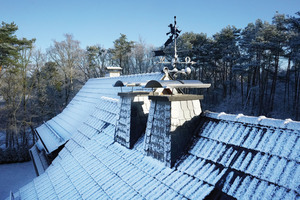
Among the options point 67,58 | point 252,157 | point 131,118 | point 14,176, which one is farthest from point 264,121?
point 67,58

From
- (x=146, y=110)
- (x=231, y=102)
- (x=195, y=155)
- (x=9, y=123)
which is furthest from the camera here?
(x=231, y=102)

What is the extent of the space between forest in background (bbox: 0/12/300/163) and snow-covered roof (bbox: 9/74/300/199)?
40.3 feet

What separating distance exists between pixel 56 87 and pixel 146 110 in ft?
73.5

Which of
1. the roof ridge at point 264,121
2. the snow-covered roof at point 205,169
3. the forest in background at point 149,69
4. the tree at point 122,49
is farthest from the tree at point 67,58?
the roof ridge at point 264,121

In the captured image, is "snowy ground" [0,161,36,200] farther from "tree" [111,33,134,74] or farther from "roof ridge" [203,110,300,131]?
"tree" [111,33,134,74]

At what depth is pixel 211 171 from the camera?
2.58 meters

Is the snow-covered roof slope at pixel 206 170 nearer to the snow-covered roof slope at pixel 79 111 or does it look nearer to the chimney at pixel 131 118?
the chimney at pixel 131 118

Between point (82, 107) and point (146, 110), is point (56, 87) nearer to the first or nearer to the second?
point (82, 107)

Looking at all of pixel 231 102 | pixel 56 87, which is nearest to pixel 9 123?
pixel 56 87

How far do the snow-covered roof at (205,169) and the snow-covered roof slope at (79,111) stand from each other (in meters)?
3.82

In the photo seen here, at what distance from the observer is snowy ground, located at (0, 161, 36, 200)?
31.4 ft

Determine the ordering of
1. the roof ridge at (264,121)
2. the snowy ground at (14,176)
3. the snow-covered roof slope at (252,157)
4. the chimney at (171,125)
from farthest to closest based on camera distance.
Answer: the snowy ground at (14,176)
the chimney at (171,125)
the roof ridge at (264,121)
the snow-covered roof slope at (252,157)

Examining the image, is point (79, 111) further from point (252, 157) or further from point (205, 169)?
point (252, 157)

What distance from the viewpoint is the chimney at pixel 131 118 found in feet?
14.2
